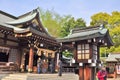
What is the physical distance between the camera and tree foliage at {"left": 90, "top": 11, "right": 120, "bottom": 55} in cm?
4624

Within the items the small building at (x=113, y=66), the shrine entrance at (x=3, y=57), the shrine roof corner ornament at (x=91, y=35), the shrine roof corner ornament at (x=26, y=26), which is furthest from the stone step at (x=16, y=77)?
the small building at (x=113, y=66)

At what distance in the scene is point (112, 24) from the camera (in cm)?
5072

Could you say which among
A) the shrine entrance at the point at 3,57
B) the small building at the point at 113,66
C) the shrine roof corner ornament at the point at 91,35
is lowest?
the small building at the point at 113,66

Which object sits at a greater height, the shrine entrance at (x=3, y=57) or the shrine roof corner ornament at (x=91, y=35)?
the shrine roof corner ornament at (x=91, y=35)

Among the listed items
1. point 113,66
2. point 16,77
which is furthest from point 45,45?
point 113,66

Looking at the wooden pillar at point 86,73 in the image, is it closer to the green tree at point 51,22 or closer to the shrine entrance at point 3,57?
the shrine entrance at point 3,57

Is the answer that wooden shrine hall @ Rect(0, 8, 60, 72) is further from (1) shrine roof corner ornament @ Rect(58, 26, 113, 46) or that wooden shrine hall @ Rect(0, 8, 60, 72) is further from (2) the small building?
(2) the small building

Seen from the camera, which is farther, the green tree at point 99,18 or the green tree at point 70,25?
the green tree at point 99,18

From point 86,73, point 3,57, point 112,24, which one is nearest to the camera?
point 86,73

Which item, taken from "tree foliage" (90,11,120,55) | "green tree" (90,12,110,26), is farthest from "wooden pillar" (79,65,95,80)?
"green tree" (90,12,110,26)

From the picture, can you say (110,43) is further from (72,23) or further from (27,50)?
(72,23)

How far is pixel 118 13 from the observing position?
52406 mm

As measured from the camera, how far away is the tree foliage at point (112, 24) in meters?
46.2

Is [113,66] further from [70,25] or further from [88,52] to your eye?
[88,52]
